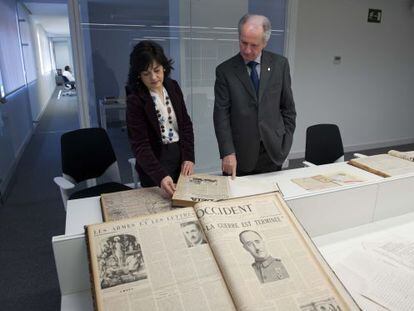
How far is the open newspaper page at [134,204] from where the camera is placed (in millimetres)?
1090

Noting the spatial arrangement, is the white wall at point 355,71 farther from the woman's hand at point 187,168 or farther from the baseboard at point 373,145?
the woman's hand at point 187,168

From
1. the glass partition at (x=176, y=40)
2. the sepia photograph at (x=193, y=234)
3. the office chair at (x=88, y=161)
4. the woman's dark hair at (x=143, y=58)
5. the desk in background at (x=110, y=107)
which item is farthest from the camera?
the desk in background at (x=110, y=107)

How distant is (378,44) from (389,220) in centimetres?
411

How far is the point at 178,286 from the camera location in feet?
2.61

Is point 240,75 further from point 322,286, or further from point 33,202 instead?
point 33,202

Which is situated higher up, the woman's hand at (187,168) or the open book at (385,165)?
the open book at (385,165)

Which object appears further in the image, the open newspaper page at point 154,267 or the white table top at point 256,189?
the white table top at point 256,189

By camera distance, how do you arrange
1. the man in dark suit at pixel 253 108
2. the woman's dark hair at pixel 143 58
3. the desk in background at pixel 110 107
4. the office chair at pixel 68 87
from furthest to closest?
the office chair at pixel 68 87 → the desk in background at pixel 110 107 → the man in dark suit at pixel 253 108 → the woman's dark hair at pixel 143 58

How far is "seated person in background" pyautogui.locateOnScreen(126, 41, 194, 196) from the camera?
1488 mm

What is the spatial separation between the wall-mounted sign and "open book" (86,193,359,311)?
4.51 m

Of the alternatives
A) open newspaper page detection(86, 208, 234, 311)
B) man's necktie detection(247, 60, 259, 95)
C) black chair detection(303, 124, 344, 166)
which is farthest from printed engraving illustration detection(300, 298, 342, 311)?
black chair detection(303, 124, 344, 166)

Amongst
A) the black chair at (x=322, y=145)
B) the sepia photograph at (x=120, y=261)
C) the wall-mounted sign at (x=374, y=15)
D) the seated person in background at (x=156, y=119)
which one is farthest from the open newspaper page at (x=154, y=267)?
the wall-mounted sign at (x=374, y=15)

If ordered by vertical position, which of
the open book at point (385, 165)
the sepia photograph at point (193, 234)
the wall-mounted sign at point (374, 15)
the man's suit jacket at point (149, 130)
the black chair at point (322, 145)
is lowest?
the black chair at point (322, 145)

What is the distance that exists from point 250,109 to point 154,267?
47.6 inches
